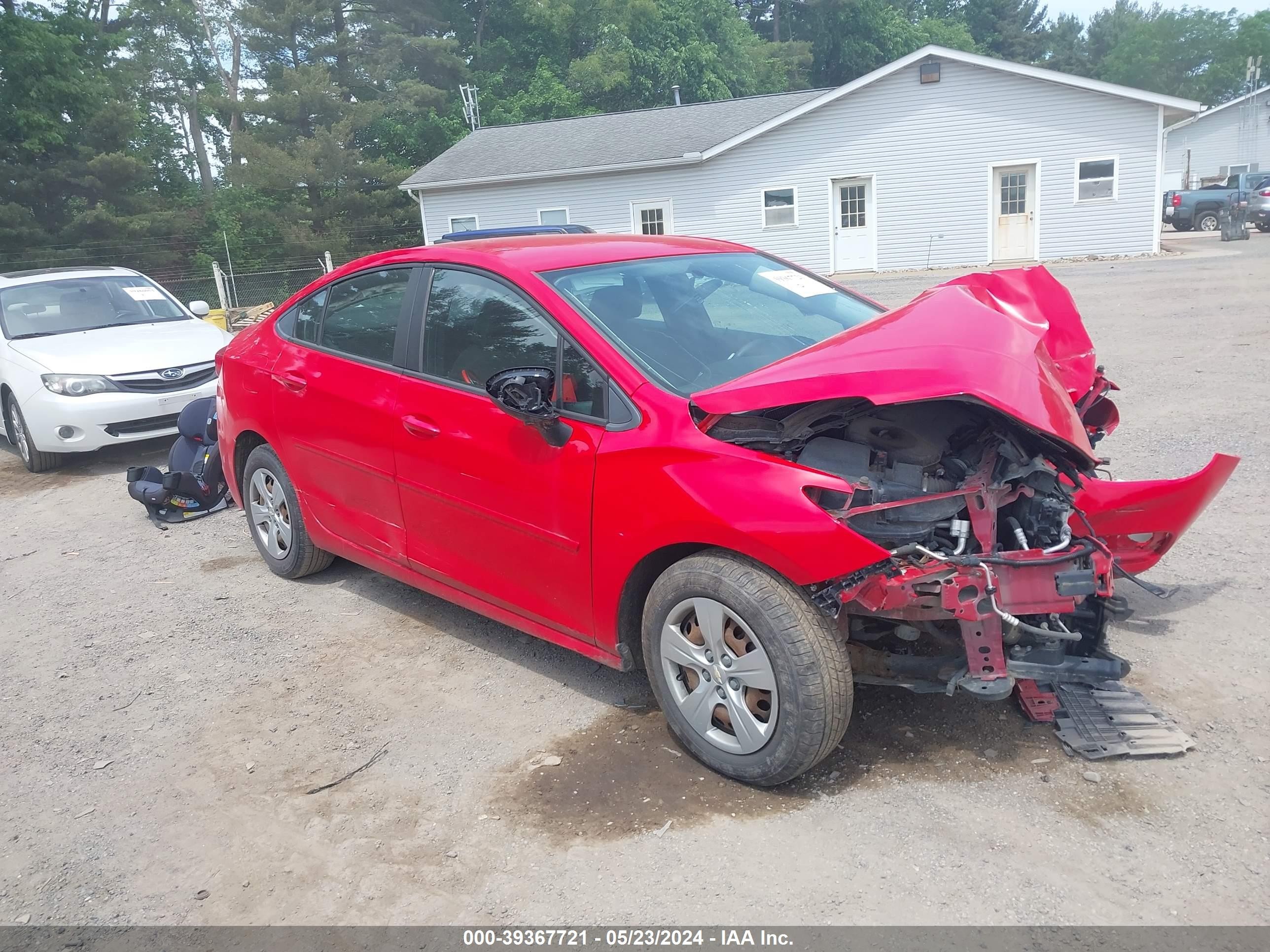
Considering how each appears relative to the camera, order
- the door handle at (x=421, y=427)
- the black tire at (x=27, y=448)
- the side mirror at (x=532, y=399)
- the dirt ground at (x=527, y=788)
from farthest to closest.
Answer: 1. the black tire at (x=27, y=448)
2. the door handle at (x=421, y=427)
3. the side mirror at (x=532, y=399)
4. the dirt ground at (x=527, y=788)

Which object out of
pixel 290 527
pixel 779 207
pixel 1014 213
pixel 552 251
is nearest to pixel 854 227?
pixel 779 207

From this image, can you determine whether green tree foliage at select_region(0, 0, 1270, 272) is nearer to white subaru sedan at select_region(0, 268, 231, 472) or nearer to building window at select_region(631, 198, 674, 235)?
building window at select_region(631, 198, 674, 235)

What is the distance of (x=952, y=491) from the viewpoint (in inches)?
129

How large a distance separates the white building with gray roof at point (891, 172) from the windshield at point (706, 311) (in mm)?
21218

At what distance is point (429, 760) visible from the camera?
3.74 meters

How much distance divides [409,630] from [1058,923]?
3151 mm

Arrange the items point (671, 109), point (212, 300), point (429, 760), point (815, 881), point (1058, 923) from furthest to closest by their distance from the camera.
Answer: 1. point (671, 109)
2. point (212, 300)
3. point (429, 760)
4. point (815, 881)
5. point (1058, 923)

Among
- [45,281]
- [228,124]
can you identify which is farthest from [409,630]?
[228,124]

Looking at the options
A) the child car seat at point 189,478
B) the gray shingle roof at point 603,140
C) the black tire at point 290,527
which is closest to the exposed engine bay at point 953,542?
the black tire at point 290,527

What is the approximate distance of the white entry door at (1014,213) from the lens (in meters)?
24.6

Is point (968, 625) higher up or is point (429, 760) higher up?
point (968, 625)

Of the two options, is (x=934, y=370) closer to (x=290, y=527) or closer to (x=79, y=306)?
(x=290, y=527)

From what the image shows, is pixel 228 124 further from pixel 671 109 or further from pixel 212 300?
pixel 671 109

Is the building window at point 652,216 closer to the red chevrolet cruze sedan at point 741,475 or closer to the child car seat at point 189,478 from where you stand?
the child car seat at point 189,478
